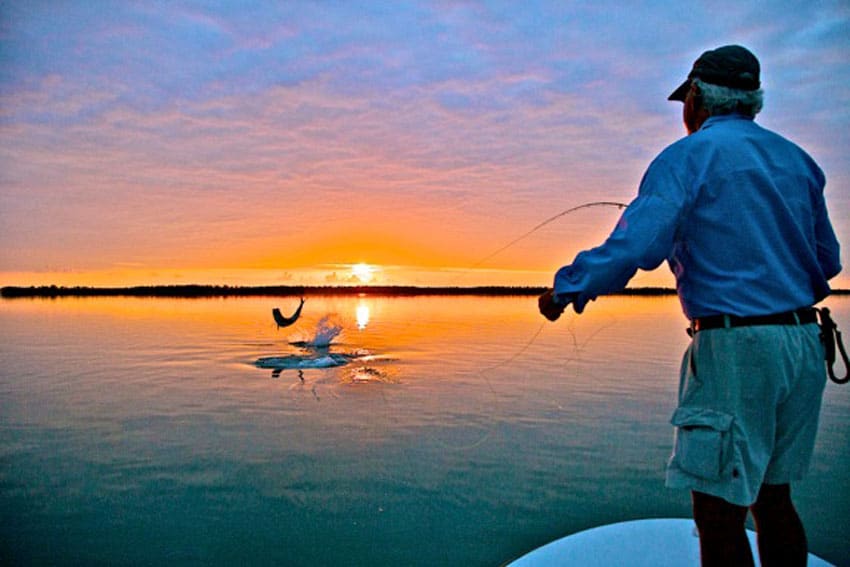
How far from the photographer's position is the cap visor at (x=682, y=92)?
2373mm

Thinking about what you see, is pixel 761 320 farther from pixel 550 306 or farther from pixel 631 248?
pixel 550 306

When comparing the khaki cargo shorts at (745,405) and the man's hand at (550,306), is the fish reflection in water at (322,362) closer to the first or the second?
the man's hand at (550,306)

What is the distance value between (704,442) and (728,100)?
1.19 m

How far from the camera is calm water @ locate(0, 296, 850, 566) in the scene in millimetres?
4324

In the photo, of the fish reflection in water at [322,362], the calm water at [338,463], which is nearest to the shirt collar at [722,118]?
the calm water at [338,463]

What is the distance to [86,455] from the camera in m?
6.13

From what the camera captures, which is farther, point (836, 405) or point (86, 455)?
point (836, 405)

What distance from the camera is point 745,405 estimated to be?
6.69ft

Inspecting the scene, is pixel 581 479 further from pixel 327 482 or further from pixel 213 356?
pixel 213 356

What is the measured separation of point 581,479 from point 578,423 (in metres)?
2.00

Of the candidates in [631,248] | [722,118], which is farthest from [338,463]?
[722,118]

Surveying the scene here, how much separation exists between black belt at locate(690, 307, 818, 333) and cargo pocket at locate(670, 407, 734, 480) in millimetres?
282

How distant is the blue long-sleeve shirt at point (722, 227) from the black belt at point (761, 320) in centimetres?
2

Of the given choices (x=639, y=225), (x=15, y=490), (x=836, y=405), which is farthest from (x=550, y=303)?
(x=836, y=405)
